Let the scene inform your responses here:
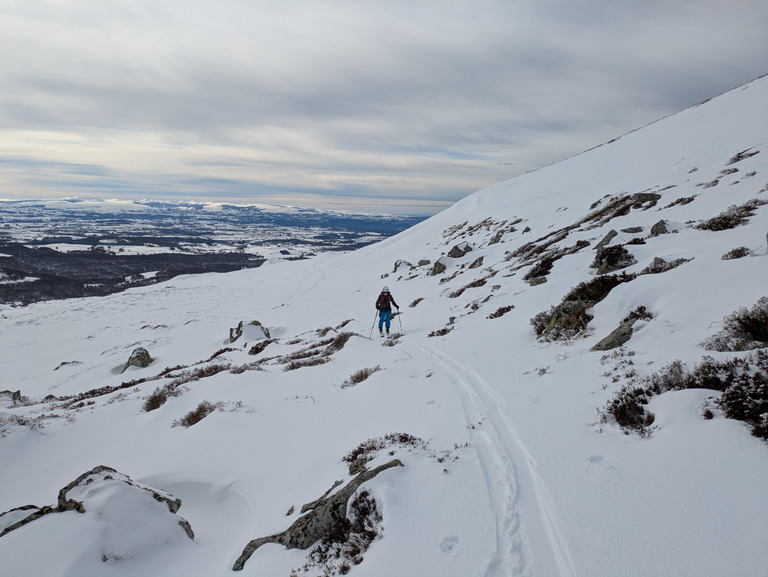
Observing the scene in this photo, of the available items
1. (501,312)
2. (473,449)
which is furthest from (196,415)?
(501,312)

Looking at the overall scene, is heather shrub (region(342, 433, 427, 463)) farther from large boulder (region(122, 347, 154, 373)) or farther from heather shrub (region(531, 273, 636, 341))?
large boulder (region(122, 347, 154, 373))

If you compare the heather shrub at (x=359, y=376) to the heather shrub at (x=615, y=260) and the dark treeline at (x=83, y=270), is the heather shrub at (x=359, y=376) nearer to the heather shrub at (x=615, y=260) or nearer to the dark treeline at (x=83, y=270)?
the heather shrub at (x=615, y=260)

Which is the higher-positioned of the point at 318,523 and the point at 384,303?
the point at 384,303

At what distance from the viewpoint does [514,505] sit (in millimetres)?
4930

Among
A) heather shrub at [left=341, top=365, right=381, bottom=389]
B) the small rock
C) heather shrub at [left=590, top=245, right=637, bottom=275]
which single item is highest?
the small rock

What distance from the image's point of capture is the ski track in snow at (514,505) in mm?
4016

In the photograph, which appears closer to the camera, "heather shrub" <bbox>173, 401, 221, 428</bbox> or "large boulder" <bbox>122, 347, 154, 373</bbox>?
"heather shrub" <bbox>173, 401, 221, 428</bbox>

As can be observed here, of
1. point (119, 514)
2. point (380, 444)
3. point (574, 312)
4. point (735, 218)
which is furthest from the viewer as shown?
point (735, 218)

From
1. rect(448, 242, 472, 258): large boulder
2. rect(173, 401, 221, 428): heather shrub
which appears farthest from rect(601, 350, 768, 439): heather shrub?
rect(448, 242, 472, 258): large boulder

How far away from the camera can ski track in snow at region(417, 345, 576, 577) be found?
4.02m

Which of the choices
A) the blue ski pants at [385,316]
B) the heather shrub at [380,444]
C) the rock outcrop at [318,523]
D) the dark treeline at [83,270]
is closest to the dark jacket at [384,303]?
the blue ski pants at [385,316]

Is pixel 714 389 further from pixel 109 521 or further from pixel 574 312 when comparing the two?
pixel 109 521

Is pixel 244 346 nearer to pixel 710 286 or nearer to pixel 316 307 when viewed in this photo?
pixel 316 307

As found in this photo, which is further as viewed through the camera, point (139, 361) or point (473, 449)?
point (139, 361)
